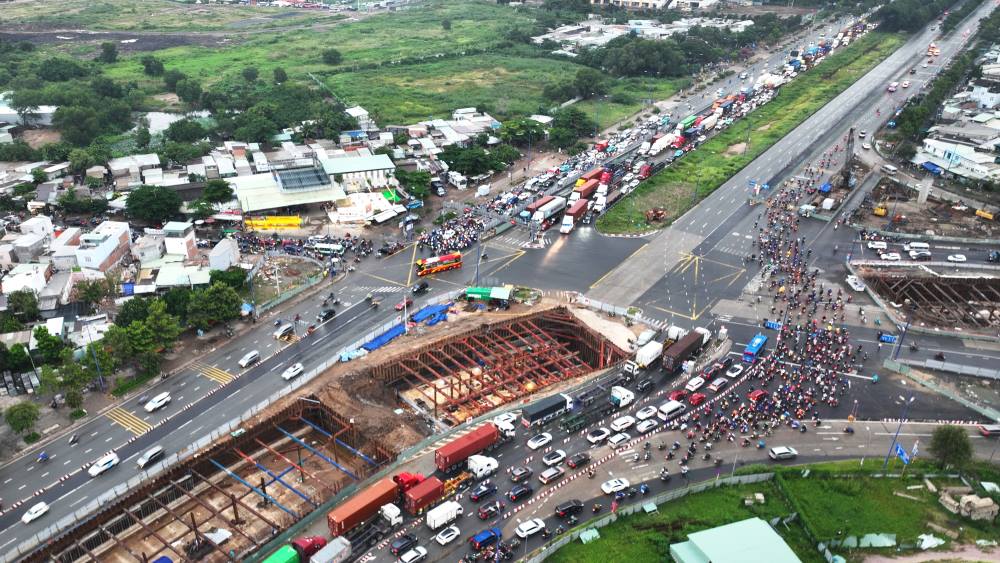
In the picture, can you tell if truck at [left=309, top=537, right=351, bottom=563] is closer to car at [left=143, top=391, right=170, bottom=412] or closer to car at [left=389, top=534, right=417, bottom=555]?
car at [left=389, top=534, right=417, bottom=555]

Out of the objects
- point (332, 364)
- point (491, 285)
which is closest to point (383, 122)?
point (491, 285)

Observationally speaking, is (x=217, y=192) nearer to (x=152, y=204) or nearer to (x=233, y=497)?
(x=152, y=204)

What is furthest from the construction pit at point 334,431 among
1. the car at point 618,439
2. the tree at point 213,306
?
the tree at point 213,306

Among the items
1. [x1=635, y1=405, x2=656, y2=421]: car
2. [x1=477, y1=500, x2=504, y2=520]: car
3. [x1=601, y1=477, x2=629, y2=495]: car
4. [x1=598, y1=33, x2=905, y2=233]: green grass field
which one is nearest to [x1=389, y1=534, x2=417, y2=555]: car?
[x1=477, y1=500, x2=504, y2=520]: car

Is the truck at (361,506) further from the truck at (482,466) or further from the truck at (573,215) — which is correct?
the truck at (573,215)

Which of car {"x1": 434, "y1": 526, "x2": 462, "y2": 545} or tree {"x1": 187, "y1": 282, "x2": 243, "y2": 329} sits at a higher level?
tree {"x1": 187, "y1": 282, "x2": 243, "y2": 329}
